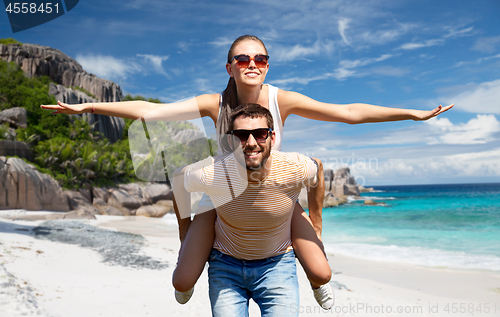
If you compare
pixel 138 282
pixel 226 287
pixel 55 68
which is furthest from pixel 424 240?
pixel 55 68

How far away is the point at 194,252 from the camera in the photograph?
8.96ft

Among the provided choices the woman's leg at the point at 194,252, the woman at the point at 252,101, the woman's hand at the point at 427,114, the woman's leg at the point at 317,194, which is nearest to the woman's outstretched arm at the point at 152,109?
the woman at the point at 252,101

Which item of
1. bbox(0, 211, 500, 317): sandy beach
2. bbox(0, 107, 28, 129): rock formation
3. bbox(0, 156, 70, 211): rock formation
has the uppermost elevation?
bbox(0, 107, 28, 129): rock formation

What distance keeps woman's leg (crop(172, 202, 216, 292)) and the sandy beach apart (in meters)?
3.63

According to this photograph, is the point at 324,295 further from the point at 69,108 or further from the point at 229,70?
the point at 69,108

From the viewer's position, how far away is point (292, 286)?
2.70 m

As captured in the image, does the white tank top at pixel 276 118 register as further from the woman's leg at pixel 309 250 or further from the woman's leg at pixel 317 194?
the woman's leg at pixel 309 250

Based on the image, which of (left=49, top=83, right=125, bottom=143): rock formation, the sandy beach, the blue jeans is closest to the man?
the blue jeans

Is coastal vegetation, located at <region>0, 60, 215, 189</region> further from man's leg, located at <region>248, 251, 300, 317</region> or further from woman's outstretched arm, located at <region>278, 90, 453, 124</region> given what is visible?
man's leg, located at <region>248, 251, 300, 317</region>

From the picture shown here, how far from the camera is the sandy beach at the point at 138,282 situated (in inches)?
266

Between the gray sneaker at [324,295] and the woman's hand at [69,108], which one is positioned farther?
the gray sneaker at [324,295]

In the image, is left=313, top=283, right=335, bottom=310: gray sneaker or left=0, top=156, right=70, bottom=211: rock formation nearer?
left=313, top=283, right=335, bottom=310: gray sneaker

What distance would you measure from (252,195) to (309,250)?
2.44 ft

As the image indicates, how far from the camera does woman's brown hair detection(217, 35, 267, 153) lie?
2.79 m
